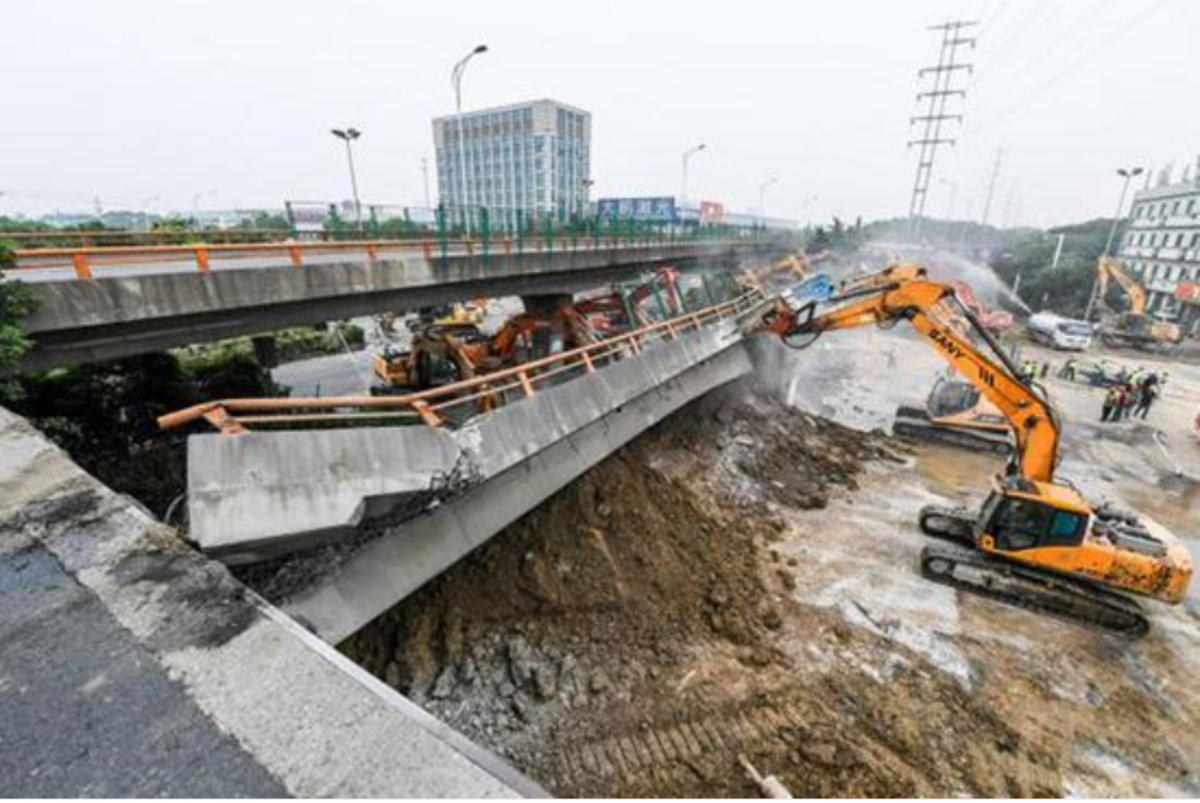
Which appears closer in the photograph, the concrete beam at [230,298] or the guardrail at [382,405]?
the guardrail at [382,405]

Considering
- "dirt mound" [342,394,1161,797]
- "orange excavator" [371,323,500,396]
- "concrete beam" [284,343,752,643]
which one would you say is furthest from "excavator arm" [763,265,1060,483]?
"orange excavator" [371,323,500,396]

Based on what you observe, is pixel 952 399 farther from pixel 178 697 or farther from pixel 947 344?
pixel 178 697

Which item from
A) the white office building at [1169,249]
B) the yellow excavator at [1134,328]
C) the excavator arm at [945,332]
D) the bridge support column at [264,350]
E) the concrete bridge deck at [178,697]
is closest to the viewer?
the concrete bridge deck at [178,697]

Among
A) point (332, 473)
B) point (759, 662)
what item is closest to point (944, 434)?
point (759, 662)

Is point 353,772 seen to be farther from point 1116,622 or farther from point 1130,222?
point 1130,222

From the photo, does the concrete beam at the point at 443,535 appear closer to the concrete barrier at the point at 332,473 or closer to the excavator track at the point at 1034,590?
the concrete barrier at the point at 332,473

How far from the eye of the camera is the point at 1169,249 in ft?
135

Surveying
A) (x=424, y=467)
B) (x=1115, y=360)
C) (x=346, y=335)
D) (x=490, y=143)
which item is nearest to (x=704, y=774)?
(x=424, y=467)

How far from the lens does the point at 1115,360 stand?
28.2 meters

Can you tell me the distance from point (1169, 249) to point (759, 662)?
190 ft

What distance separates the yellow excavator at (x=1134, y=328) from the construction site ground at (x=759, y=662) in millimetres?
32535

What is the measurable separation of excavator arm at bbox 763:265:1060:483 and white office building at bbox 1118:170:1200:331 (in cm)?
3956

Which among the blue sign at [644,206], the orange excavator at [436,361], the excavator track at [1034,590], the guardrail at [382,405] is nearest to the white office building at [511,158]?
the blue sign at [644,206]

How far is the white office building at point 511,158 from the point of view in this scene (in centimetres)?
5206
